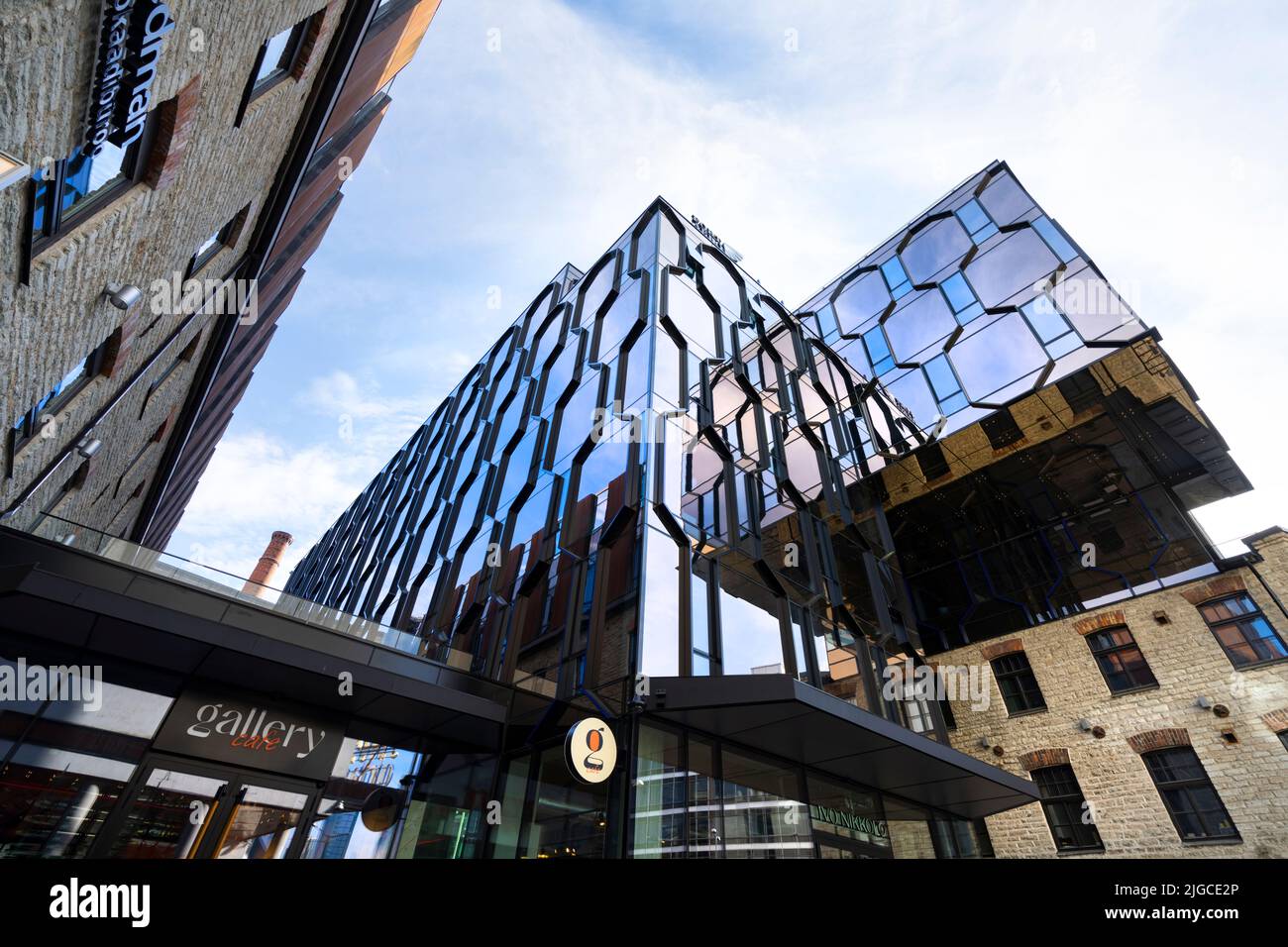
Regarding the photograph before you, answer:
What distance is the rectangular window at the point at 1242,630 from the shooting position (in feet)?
40.6

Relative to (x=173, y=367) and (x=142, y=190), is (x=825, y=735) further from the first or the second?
(x=173, y=367)

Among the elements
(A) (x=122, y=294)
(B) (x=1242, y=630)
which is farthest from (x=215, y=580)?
(B) (x=1242, y=630)

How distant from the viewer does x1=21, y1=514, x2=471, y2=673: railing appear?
797cm

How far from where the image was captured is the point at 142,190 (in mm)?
6863

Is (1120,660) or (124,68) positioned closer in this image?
(124,68)

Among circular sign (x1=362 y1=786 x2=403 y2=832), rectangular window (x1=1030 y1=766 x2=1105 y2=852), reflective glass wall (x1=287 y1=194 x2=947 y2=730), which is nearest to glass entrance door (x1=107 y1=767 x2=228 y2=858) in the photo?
circular sign (x1=362 y1=786 x2=403 y2=832)

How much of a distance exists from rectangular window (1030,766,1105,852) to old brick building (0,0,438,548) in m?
18.1

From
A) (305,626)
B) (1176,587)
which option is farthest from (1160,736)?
(305,626)

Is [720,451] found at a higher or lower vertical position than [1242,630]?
higher

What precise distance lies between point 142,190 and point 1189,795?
64.4 feet

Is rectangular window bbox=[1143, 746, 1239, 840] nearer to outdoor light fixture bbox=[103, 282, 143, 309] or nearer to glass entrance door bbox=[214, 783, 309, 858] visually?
glass entrance door bbox=[214, 783, 309, 858]
